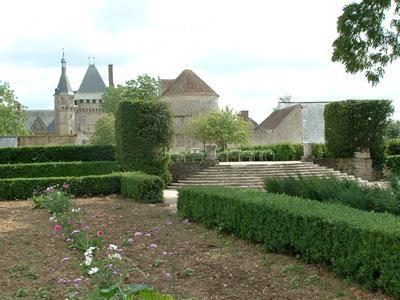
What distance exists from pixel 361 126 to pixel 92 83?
69.7m

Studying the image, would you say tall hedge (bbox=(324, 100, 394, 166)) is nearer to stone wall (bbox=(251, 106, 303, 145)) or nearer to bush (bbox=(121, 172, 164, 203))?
bush (bbox=(121, 172, 164, 203))

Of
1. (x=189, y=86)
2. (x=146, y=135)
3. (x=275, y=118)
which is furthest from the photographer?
(x=189, y=86)

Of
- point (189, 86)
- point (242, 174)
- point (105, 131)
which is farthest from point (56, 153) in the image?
point (105, 131)

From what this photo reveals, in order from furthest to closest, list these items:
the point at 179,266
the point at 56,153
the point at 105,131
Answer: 1. the point at 105,131
2. the point at 56,153
3. the point at 179,266

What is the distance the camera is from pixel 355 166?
89.2ft

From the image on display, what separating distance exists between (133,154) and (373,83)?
10042 millimetres

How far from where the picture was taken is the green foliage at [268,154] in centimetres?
3134

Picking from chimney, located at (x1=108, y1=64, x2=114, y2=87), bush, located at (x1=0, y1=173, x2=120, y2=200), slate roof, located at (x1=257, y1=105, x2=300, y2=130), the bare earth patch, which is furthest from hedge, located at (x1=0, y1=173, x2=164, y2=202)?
chimney, located at (x1=108, y1=64, x2=114, y2=87)

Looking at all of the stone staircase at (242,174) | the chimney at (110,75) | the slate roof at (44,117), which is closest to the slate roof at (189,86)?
the stone staircase at (242,174)

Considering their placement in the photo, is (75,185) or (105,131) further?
(105,131)

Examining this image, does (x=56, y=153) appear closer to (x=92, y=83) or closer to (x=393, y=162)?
(x=393, y=162)

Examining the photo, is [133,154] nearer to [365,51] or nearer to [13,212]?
[13,212]

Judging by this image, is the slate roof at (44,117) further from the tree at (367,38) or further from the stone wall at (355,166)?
the tree at (367,38)

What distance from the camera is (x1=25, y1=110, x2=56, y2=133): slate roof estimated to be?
9400cm
